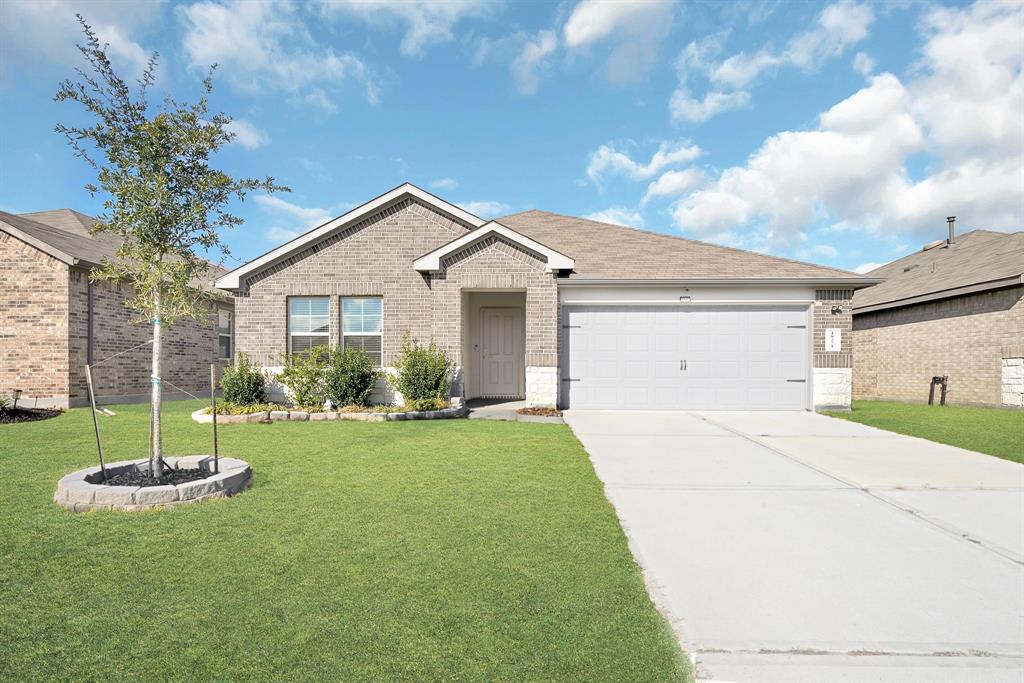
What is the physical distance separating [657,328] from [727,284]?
194 cm

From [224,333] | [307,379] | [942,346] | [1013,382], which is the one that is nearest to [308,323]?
[307,379]

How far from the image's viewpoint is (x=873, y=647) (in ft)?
8.68

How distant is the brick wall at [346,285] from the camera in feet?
41.5

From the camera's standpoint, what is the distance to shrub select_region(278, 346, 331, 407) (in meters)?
11.9

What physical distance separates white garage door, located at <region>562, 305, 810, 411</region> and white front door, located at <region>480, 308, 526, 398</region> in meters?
2.45

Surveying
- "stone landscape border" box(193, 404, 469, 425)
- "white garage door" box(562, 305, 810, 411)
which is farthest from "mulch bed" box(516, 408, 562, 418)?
"stone landscape border" box(193, 404, 469, 425)

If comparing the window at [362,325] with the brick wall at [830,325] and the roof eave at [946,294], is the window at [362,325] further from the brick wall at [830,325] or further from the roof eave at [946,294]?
the roof eave at [946,294]

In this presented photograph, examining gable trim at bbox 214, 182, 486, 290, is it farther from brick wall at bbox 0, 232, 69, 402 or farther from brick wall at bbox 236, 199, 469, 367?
brick wall at bbox 0, 232, 69, 402

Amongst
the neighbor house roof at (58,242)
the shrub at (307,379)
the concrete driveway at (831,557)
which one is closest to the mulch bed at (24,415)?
the neighbor house roof at (58,242)

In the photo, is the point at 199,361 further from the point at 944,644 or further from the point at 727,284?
the point at 944,644

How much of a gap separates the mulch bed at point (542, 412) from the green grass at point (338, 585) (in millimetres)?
5020

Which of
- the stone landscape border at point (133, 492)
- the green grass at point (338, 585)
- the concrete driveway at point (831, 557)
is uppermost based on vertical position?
the stone landscape border at point (133, 492)

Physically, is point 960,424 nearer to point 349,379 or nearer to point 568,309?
point 568,309

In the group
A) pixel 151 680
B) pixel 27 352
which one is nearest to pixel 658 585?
pixel 151 680
